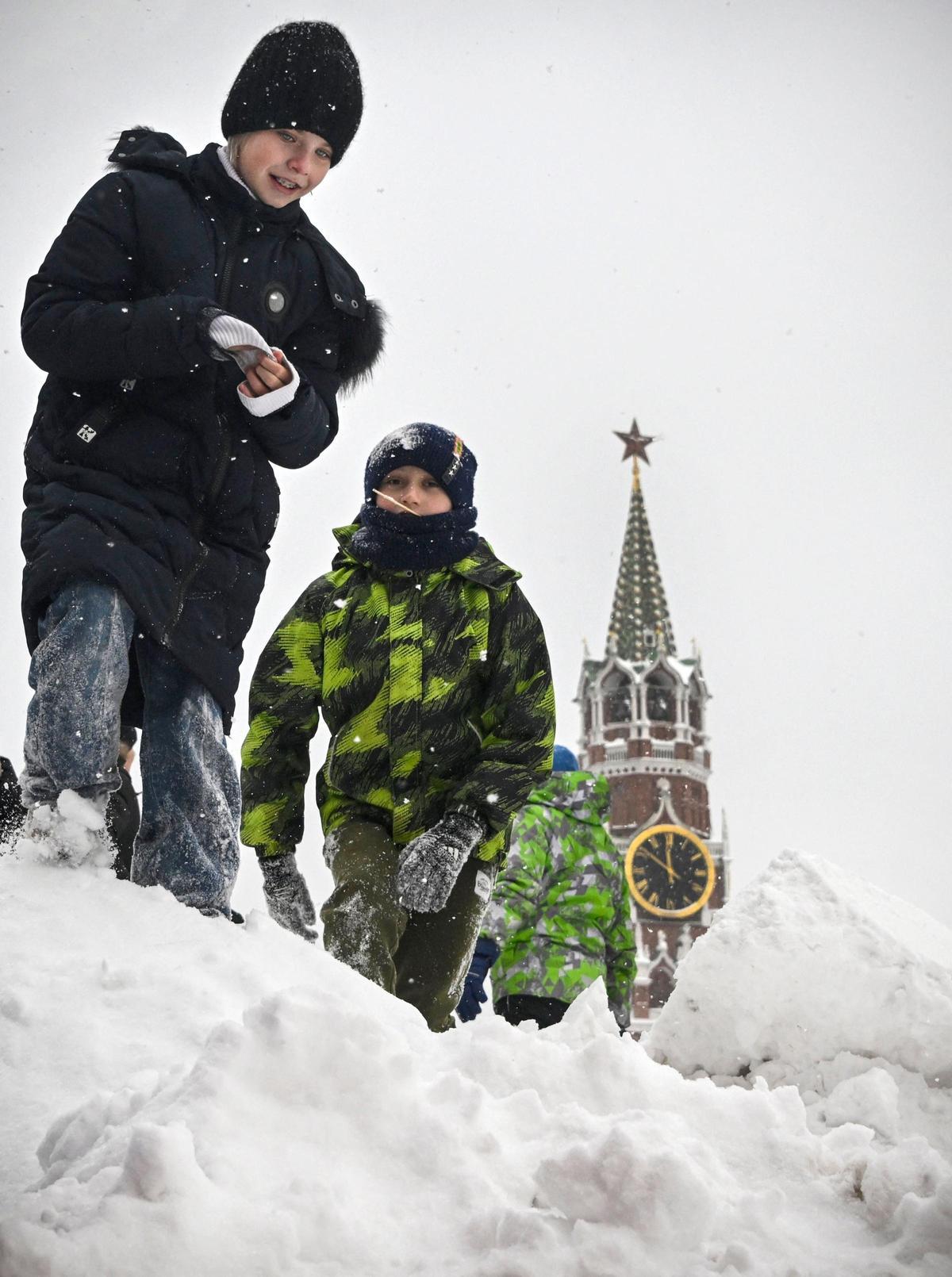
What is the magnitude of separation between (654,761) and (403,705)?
2045 inches

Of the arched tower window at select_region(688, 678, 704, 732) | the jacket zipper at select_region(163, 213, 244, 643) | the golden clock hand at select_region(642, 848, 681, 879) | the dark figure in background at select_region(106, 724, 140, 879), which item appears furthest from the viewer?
the arched tower window at select_region(688, 678, 704, 732)

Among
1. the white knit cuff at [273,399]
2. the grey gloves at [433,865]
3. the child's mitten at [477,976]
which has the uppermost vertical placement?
the white knit cuff at [273,399]

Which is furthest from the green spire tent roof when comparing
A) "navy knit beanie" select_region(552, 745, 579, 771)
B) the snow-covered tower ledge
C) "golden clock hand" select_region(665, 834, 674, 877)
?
"navy knit beanie" select_region(552, 745, 579, 771)

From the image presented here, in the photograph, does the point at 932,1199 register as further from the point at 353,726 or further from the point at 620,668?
the point at 620,668

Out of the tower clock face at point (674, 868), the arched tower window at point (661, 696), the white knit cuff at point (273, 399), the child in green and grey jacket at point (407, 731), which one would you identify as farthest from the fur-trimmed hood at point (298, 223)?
the arched tower window at point (661, 696)

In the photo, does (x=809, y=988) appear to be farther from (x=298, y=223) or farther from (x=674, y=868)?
(x=674, y=868)

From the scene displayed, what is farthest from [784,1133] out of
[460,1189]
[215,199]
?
[215,199]

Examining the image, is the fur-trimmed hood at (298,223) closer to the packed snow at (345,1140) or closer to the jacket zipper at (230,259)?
the jacket zipper at (230,259)

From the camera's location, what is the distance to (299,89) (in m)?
3.38

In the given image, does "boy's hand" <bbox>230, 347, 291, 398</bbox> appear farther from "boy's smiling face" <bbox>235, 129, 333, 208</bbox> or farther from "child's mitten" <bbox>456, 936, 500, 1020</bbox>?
"child's mitten" <bbox>456, 936, 500, 1020</bbox>

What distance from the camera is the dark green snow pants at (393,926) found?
10.2 feet

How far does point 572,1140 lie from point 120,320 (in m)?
2.10

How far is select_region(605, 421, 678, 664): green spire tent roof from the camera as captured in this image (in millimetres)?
56938

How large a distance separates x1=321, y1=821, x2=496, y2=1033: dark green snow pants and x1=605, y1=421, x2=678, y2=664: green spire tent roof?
175 ft
